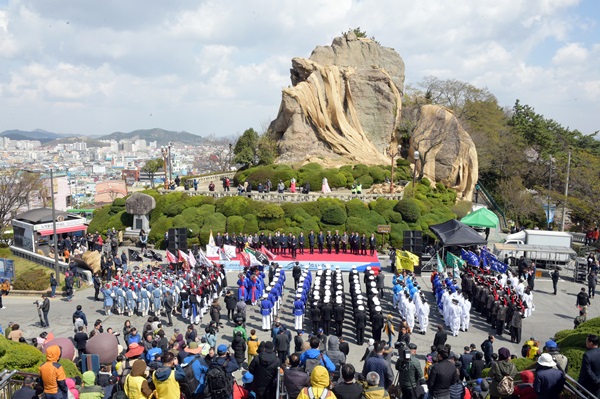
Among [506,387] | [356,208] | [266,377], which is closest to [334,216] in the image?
[356,208]

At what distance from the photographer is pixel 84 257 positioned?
2581 centimetres

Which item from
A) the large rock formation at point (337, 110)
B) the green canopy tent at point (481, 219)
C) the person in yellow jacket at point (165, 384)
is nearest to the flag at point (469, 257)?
the green canopy tent at point (481, 219)

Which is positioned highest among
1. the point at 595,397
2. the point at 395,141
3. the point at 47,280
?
the point at 395,141

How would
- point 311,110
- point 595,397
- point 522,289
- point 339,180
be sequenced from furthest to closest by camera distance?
point 311,110 → point 339,180 → point 522,289 → point 595,397

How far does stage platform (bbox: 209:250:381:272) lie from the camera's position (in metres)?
26.2

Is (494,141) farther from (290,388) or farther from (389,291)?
(290,388)

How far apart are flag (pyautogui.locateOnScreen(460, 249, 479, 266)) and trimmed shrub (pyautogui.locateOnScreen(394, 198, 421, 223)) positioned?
20.6 feet

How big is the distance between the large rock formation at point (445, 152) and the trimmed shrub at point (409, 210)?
903cm

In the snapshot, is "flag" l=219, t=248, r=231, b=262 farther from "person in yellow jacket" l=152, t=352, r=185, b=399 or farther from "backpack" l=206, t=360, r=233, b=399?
"person in yellow jacket" l=152, t=352, r=185, b=399

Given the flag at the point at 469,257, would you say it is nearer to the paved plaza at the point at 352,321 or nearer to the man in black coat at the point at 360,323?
the paved plaza at the point at 352,321

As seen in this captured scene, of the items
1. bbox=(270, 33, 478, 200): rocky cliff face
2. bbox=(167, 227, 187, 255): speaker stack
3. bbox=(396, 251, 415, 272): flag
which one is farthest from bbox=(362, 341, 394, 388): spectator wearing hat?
bbox=(270, 33, 478, 200): rocky cliff face

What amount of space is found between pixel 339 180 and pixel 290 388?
30.0 m

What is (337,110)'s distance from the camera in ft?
142

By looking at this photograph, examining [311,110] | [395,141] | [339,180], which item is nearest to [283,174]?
[339,180]
